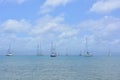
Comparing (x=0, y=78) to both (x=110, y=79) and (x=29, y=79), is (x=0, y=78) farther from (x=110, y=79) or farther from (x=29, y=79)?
(x=110, y=79)

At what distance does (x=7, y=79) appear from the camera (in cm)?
5912

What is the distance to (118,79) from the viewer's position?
59094 mm

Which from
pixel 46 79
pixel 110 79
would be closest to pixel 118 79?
pixel 110 79

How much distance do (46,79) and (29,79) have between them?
357 cm

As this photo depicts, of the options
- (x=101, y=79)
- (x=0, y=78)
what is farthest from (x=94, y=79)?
(x=0, y=78)

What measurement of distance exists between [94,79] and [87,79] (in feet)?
5.58

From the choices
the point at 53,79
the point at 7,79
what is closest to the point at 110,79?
the point at 53,79

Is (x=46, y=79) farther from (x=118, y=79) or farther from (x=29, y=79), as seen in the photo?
(x=118, y=79)

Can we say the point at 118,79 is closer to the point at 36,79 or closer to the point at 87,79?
the point at 87,79

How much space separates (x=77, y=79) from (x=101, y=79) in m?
4.98

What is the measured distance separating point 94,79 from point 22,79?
14.9 metres

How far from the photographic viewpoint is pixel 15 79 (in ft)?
195

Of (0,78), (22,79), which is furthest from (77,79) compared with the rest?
(0,78)

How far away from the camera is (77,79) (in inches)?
2371
